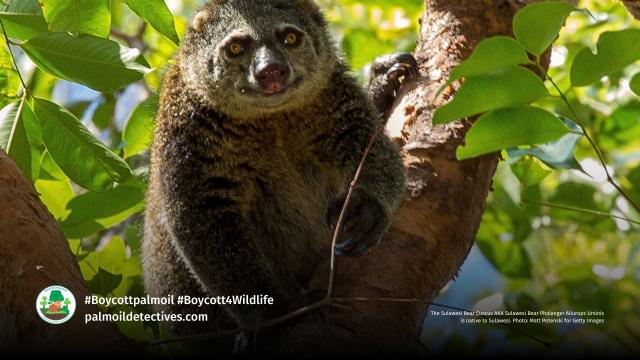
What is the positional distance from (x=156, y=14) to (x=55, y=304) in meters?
1.78

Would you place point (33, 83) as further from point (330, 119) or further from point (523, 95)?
point (523, 95)

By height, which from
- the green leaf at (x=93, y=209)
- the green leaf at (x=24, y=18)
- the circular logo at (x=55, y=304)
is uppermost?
the green leaf at (x=24, y=18)

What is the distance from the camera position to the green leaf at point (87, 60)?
175 inches

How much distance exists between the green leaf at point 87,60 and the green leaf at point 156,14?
26 cm

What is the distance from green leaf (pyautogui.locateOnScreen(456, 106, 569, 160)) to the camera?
12.7 feet

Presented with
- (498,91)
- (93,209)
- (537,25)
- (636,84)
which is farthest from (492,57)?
(93,209)

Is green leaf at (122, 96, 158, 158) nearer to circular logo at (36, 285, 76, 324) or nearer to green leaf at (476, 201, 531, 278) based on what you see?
circular logo at (36, 285, 76, 324)

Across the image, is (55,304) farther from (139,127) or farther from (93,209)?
(139,127)

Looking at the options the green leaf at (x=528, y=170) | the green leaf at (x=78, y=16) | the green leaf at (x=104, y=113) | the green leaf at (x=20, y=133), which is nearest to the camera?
the green leaf at (x=20, y=133)

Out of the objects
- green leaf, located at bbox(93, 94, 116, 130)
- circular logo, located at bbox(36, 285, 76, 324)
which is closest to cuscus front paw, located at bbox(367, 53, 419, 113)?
green leaf, located at bbox(93, 94, 116, 130)

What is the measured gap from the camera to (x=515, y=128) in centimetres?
388

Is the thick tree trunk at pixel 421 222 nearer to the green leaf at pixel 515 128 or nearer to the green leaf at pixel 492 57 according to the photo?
the green leaf at pixel 515 128

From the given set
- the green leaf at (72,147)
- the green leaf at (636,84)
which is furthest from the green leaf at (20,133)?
the green leaf at (636,84)

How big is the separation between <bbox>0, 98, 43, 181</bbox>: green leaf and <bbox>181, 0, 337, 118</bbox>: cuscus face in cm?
126
